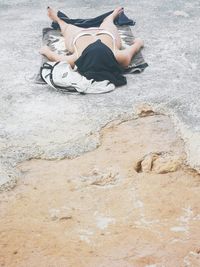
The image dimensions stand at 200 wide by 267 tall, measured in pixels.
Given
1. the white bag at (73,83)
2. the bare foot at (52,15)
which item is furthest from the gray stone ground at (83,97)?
the bare foot at (52,15)

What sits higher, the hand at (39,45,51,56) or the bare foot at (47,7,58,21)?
the bare foot at (47,7,58,21)

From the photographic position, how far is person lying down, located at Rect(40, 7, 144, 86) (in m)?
4.01

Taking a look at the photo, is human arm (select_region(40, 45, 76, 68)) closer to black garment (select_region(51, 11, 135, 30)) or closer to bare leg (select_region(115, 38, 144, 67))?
bare leg (select_region(115, 38, 144, 67))

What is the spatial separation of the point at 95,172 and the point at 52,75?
1.29 metres

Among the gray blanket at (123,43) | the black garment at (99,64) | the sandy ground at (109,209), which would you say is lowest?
the sandy ground at (109,209)

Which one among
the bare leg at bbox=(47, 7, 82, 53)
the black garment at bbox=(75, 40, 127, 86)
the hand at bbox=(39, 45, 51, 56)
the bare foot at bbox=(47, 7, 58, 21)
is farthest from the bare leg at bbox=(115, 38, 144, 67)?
the bare foot at bbox=(47, 7, 58, 21)

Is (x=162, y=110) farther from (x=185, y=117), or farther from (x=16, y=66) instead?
(x=16, y=66)

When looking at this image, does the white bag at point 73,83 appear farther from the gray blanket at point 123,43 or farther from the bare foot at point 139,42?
the bare foot at point 139,42

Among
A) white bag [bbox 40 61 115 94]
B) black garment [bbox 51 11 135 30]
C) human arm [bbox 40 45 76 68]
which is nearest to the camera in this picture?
white bag [bbox 40 61 115 94]

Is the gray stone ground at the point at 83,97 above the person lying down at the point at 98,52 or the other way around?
the other way around

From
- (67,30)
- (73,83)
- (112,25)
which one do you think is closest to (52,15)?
(67,30)

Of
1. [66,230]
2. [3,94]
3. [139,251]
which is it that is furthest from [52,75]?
[139,251]

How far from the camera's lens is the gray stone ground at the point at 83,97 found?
3205 mm

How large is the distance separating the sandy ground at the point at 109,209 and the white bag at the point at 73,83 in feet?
2.16
